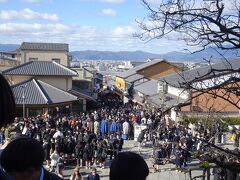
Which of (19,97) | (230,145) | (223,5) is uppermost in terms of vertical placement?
(223,5)

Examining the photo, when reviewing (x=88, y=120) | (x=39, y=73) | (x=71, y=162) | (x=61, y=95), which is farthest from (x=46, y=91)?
(x=71, y=162)

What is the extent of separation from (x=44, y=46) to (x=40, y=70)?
65.9ft

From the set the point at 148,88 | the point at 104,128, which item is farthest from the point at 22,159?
the point at 148,88

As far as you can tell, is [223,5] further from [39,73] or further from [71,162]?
[39,73]

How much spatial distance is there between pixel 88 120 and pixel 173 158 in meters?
8.07

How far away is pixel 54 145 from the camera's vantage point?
16.9 meters

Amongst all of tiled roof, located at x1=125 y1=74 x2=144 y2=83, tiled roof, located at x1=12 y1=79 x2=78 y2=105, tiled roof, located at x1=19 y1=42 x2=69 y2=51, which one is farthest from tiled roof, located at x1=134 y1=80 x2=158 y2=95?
tiled roof, located at x1=19 y1=42 x2=69 y2=51

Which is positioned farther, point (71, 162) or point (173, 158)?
point (173, 158)

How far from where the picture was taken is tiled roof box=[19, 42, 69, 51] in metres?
54.9

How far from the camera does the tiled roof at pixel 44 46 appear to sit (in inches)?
2160

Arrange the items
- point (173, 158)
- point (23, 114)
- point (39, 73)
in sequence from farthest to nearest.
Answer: point (39, 73) → point (23, 114) → point (173, 158)

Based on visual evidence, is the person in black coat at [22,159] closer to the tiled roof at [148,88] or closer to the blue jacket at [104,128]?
the blue jacket at [104,128]

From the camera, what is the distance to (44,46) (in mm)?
56031

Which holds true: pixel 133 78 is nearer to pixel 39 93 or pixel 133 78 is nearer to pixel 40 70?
pixel 40 70
